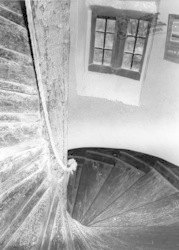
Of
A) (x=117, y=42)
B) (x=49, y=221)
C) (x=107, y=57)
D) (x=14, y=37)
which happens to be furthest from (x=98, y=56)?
(x=49, y=221)

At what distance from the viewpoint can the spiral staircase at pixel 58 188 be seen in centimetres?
180

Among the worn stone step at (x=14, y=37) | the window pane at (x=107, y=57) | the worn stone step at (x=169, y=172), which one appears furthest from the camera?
the worn stone step at (x=169, y=172)

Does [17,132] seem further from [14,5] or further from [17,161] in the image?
[14,5]

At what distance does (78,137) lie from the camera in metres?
3.56

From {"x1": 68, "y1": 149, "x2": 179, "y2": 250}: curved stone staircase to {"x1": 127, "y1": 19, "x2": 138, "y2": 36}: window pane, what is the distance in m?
1.41

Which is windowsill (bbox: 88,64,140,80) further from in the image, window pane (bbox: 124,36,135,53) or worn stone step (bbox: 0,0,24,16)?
worn stone step (bbox: 0,0,24,16)

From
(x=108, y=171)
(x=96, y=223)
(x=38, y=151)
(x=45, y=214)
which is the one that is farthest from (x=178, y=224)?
(x=38, y=151)

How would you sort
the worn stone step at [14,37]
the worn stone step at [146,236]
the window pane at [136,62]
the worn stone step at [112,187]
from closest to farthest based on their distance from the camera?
the worn stone step at [14,37], the worn stone step at [146,236], the window pane at [136,62], the worn stone step at [112,187]

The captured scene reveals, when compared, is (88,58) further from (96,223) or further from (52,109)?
(96,223)

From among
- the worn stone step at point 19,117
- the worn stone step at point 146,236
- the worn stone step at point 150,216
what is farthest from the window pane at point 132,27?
the worn stone step at point 146,236

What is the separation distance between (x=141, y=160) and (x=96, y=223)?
1.02 meters

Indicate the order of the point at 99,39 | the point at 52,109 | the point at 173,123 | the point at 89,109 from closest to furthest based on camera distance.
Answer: the point at 52,109 < the point at 99,39 < the point at 173,123 < the point at 89,109

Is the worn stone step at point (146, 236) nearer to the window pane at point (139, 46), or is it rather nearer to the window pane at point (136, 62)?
the window pane at point (136, 62)

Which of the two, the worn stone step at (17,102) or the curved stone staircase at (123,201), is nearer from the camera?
the worn stone step at (17,102)
